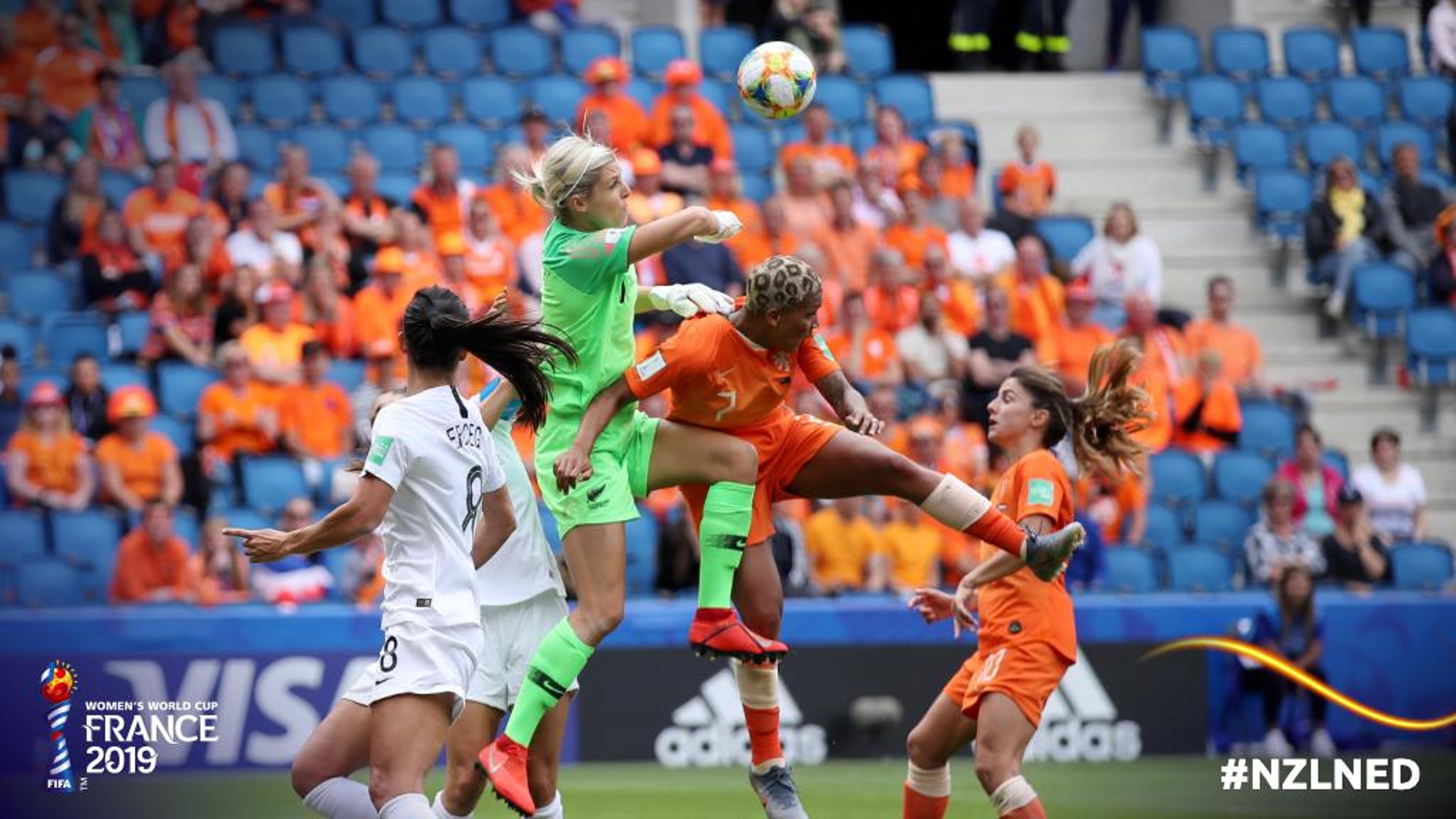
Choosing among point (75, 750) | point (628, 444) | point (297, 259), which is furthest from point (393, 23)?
point (628, 444)

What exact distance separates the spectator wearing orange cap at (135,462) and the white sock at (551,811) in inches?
260

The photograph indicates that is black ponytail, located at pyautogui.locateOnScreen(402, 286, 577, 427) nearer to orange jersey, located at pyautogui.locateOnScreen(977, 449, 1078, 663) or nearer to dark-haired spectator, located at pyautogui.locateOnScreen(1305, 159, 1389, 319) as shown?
orange jersey, located at pyautogui.locateOnScreen(977, 449, 1078, 663)

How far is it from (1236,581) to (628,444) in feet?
25.5

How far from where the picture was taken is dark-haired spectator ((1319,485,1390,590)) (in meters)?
14.9

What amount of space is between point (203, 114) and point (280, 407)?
360cm

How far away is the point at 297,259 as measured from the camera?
51.6ft

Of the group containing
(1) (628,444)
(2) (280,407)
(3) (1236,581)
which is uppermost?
(1) (628,444)

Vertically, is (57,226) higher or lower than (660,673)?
higher

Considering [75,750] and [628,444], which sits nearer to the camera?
[628,444]

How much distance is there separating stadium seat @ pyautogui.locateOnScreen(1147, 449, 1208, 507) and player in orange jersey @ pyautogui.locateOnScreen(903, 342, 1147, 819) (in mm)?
7514

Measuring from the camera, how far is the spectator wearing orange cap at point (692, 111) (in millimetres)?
17188

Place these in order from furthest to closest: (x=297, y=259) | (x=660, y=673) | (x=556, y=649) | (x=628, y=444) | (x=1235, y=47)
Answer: (x=1235, y=47), (x=297, y=259), (x=660, y=673), (x=628, y=444), (x=556, y=649)

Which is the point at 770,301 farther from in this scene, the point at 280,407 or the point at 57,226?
the point at 57,226

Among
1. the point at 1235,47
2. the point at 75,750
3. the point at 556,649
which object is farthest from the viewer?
the point at 1235,47
